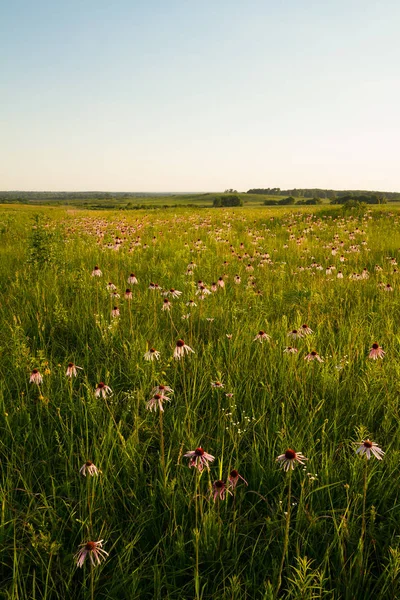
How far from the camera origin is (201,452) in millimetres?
1480

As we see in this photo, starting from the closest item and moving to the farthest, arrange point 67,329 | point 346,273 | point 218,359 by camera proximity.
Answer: point 218,359
point 67,329
point 346,273

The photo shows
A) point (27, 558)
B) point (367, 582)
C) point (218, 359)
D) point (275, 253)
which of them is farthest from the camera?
point (275, 253)

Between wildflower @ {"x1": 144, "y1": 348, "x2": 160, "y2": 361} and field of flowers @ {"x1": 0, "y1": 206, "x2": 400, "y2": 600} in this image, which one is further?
wildflower @ {"x1": 144, "y1": 348, "x2": 160, "y2": 361}

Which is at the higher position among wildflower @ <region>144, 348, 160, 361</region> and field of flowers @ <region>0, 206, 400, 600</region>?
wildflower @ <region>144, 348, 160, 361</region>

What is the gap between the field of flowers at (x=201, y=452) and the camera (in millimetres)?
1514

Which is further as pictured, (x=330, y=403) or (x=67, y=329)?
(x=67, y=329)

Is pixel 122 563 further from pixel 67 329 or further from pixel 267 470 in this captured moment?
pixel 67 329

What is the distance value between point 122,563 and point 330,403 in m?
1.66

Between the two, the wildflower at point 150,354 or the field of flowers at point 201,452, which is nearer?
the field of flowers at point 201,452

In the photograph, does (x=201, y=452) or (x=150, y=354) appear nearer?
(x=201, y=452)

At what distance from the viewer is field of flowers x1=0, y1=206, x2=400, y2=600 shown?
4.97 feet

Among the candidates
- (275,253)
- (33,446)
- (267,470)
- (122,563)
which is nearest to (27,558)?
(122,563)

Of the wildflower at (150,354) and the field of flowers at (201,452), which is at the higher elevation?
the wildflower at (150,354)

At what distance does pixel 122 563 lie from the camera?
1.56 m
